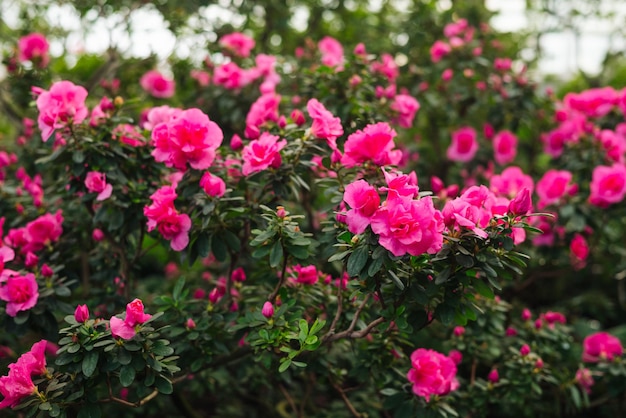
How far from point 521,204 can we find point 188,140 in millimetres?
984

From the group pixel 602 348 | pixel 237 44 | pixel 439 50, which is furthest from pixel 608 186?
pixel 237 44

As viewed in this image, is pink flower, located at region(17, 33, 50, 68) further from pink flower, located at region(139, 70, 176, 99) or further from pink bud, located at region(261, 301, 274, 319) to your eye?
pink bud, located at region(261, 301, 274, 319)

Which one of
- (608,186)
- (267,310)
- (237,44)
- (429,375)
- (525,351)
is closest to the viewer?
(267,310)

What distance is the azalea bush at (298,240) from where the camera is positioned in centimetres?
163

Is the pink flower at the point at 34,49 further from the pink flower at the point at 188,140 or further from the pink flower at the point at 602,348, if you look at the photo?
the pink flower at the point at 602,348

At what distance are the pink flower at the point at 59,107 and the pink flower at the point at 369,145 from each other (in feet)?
3.04

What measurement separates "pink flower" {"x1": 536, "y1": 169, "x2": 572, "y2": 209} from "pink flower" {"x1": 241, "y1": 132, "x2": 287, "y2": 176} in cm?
155

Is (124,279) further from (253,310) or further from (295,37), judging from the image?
(295,37)

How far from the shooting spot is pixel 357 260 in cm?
155

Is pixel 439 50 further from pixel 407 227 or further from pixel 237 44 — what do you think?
pixel 407 227

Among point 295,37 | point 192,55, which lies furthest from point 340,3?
point 192,55

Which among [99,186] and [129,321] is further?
[99,186]

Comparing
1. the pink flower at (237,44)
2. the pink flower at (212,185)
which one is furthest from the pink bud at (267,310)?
the pink flower at (237,44)

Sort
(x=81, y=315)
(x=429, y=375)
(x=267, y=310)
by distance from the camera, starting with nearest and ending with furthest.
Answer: (x=81, y=315)
(x=267, y=310)
(x=429, y=375)
